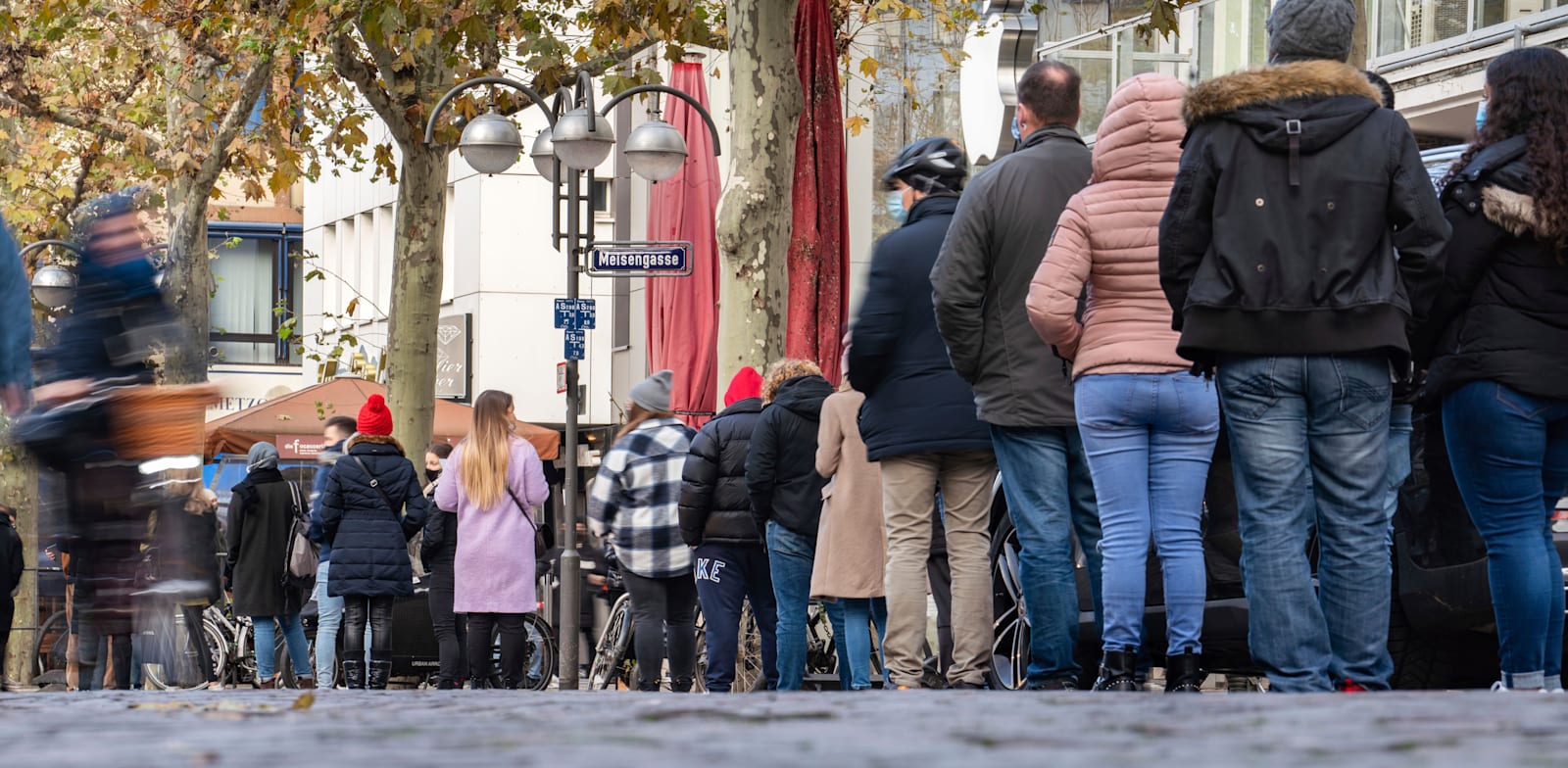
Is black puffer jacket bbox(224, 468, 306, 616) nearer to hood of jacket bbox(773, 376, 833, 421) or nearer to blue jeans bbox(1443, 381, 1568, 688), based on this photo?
hood of jacket bbox(773, 376, 833, 421)

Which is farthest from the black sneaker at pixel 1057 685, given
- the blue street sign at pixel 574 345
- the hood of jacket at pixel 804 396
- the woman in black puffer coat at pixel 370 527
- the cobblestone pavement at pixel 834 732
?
the blue street sign at pixel 574 345

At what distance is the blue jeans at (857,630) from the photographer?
1108 cm

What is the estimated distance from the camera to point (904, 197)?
30.5ft

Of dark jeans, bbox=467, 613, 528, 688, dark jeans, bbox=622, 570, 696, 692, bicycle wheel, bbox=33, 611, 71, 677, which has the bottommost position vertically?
bicycle wheel, bbox=33, 611, 71, 677

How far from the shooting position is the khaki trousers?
346 inches

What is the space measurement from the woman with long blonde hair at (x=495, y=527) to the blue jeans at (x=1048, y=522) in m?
6.37

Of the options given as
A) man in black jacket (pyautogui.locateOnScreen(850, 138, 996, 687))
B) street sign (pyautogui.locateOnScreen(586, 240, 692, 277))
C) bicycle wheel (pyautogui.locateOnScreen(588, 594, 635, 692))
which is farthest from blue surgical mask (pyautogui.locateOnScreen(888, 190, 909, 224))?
street sign (pyautogui.locateOnScreen(586, 240, 692, 277))

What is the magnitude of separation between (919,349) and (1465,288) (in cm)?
233

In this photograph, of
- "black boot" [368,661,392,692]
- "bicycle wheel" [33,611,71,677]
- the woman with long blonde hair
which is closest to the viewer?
the woman with long blonde hair

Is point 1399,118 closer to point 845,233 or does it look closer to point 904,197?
point 904,197

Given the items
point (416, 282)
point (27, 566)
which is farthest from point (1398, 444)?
point (27, 566)

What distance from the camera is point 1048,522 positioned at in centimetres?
793

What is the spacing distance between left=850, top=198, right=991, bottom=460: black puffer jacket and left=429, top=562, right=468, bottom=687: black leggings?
6.33 m

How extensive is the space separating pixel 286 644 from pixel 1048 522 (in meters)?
10.3
